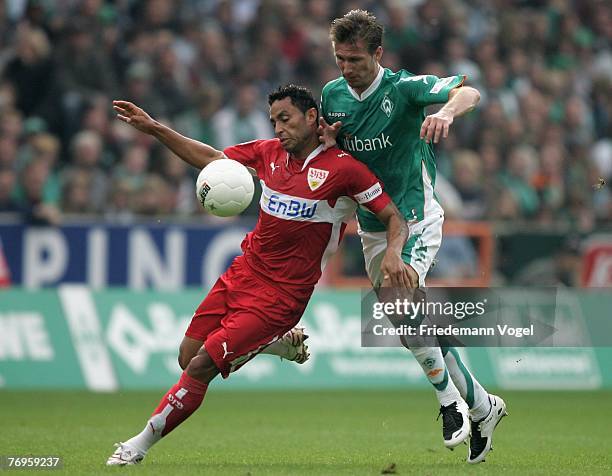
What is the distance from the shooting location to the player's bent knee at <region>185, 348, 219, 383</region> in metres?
7.50

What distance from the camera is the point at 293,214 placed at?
25.7 ft

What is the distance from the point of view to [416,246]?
817 cm

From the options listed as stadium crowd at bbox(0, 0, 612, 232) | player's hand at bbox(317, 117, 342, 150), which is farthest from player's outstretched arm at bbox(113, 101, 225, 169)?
stadium crowd at bbox(0, 0, 612, 232)

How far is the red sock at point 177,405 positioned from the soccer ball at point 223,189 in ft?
3.62

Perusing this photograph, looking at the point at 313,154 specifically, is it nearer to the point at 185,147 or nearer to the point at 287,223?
the point at 287,223

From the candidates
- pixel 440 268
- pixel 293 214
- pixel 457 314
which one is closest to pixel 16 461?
pixel 293 214

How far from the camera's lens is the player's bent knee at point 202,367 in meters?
7.50

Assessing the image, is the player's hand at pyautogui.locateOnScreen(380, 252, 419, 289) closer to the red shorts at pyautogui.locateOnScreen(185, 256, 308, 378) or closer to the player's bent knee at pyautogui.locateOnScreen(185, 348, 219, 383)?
the red shorts at pyautogui.locateOnScreen(185, 256, 308, 378)

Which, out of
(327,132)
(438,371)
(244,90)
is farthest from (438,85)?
(244,90)

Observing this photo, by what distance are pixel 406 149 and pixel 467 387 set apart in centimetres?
167

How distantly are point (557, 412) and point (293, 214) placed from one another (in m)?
5.35

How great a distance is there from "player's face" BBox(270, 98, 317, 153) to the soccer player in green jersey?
0.69 feet
